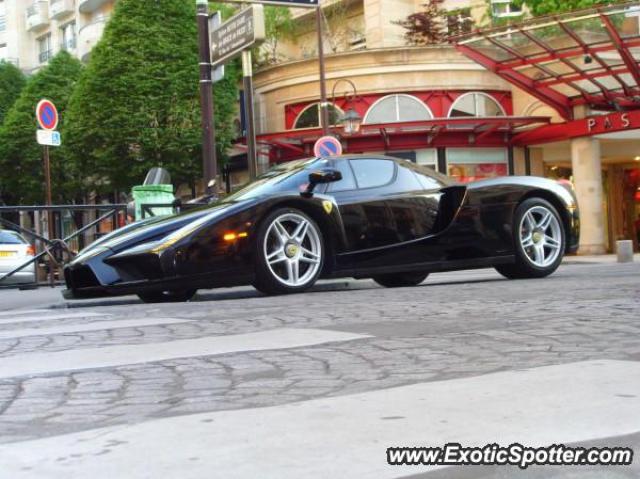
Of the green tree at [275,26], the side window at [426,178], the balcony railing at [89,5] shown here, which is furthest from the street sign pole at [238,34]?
the balcony railing at [89,5]

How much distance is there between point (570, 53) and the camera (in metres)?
20.8

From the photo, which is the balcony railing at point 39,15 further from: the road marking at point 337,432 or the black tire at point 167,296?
the road marking at point 337,432

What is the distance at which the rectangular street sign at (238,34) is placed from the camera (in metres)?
11.4

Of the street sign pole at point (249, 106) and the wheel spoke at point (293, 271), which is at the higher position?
the street sign pole at point (249, 106)

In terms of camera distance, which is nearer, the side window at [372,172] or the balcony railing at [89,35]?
the side window at [372,172]

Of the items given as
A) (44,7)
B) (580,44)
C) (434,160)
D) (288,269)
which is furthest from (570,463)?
(44,7)

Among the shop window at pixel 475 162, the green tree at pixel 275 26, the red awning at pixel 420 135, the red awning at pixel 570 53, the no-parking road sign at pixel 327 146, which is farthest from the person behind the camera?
the green tree at pixel 275 26

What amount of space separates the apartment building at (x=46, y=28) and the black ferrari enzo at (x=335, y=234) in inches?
1401

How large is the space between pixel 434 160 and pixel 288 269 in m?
21.0

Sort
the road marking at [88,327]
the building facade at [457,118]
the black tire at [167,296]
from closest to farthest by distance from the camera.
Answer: the road marking at [88,327], the black tire at [167,296], the building facade at [457,118]

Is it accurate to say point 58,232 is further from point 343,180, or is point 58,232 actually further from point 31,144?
point 31,144

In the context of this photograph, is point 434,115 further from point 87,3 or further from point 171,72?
point 87,3

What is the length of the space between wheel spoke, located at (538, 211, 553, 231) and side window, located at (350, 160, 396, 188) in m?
1.61

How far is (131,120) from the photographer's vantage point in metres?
29.5
